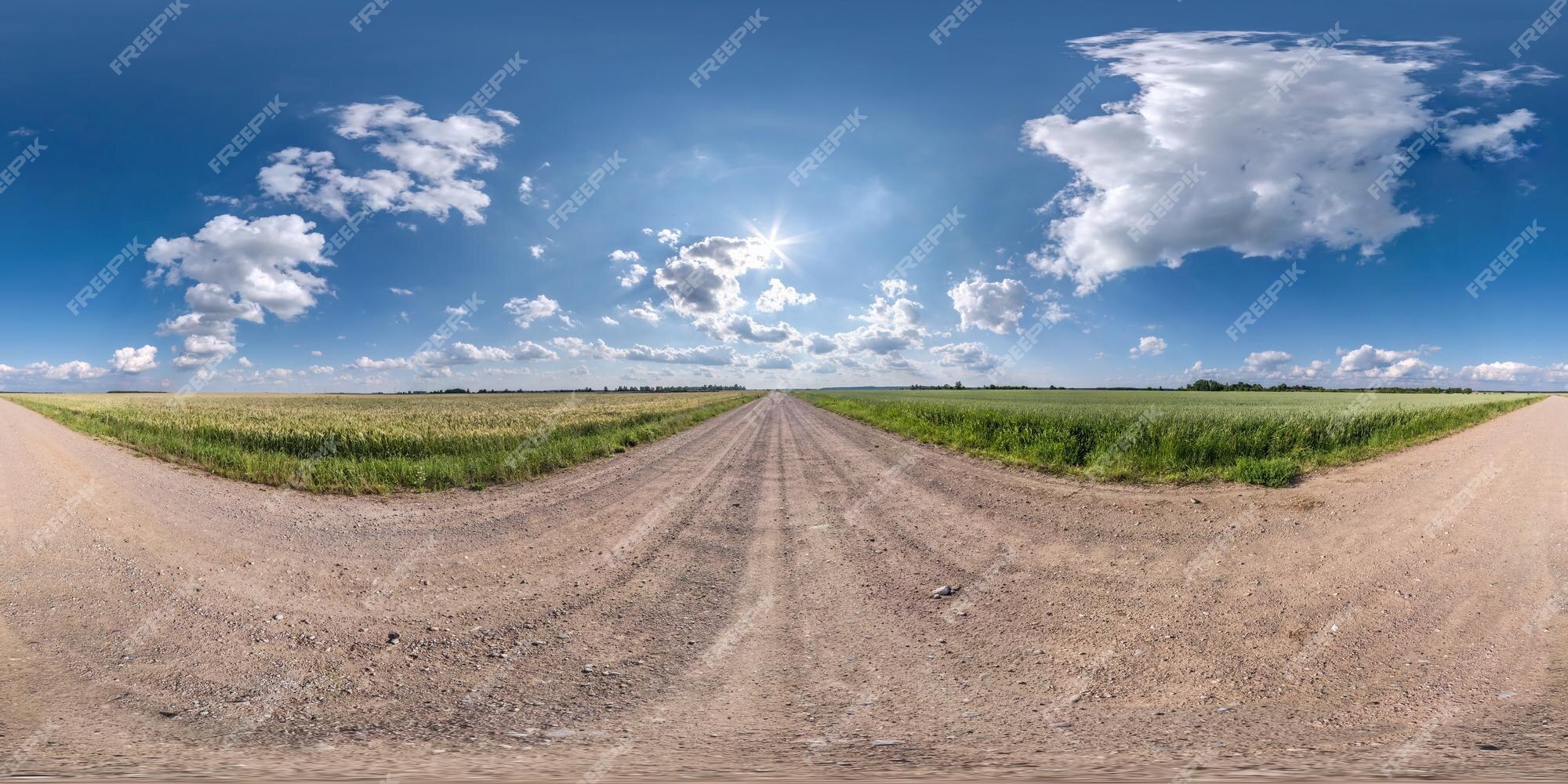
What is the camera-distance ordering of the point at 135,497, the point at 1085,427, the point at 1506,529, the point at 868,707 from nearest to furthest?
the point at 868,707 → the point at 1506,529 → the point at 135,497 → the point at 1085,427

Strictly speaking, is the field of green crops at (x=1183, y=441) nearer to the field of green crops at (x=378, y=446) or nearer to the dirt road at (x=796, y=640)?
the dirt road at (x=796, y=640)

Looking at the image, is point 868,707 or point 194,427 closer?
point 868,707

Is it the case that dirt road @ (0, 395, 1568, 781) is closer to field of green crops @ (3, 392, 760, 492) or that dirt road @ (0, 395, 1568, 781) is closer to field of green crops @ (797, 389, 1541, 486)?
field of green crops @ (797, 389, 1541, 486)

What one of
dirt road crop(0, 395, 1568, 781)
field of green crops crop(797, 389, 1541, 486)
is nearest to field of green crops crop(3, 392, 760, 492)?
dirt road crop(0, 395, 1568, 781)

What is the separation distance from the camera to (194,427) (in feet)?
72.2

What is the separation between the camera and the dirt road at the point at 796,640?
11.6 feet

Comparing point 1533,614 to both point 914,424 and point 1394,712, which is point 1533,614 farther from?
point 914,424

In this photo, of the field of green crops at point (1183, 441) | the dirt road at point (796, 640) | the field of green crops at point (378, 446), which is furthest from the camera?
the field of green crops at point (378, 446)

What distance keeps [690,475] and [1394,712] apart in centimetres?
1121

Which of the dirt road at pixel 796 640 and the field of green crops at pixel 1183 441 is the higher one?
the field of green crops at pixel 1183 441

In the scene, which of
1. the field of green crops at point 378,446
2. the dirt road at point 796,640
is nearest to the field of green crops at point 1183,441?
the dirt road at point 796,640

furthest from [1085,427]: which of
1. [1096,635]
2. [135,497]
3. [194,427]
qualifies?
[194,427]

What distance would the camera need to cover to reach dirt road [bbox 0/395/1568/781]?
3.54m

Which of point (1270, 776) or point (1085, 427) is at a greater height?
point (1085, 427)
